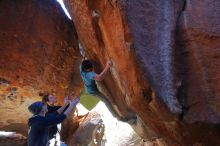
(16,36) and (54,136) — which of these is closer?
(54,136)

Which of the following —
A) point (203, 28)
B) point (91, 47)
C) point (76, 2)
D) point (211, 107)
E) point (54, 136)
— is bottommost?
point (211, 107)

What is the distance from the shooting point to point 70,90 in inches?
341

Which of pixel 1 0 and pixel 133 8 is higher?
pixel 1 0

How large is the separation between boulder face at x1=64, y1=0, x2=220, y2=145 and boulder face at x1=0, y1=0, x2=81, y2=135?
2.69 m

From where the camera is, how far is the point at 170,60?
16.3 feet

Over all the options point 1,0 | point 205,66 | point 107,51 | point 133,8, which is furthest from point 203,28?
point 1,0

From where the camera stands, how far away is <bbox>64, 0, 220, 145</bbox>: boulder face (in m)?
4.75

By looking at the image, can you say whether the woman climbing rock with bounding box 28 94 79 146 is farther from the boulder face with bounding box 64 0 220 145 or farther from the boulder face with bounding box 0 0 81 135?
the boulder face with bounding box 0 0 81 135

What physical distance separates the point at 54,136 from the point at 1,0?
4020mm

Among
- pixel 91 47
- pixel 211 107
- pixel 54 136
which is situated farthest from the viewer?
pixel 91 47

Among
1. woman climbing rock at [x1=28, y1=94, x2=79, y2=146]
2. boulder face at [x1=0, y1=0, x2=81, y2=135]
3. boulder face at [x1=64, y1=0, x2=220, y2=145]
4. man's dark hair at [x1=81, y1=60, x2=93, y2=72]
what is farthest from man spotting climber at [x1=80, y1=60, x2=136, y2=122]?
boulder face at [x1=0, y1=0, x2=81, y2=135]

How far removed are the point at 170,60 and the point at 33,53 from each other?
4.00 metres

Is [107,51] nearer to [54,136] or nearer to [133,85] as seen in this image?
[133,85]

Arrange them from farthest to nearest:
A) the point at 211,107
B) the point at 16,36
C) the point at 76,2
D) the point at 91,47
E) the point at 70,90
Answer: the point at 70,90 < the point at 16,36 < the point at 91,47 < the point at 76,2 < the point at 211,107
